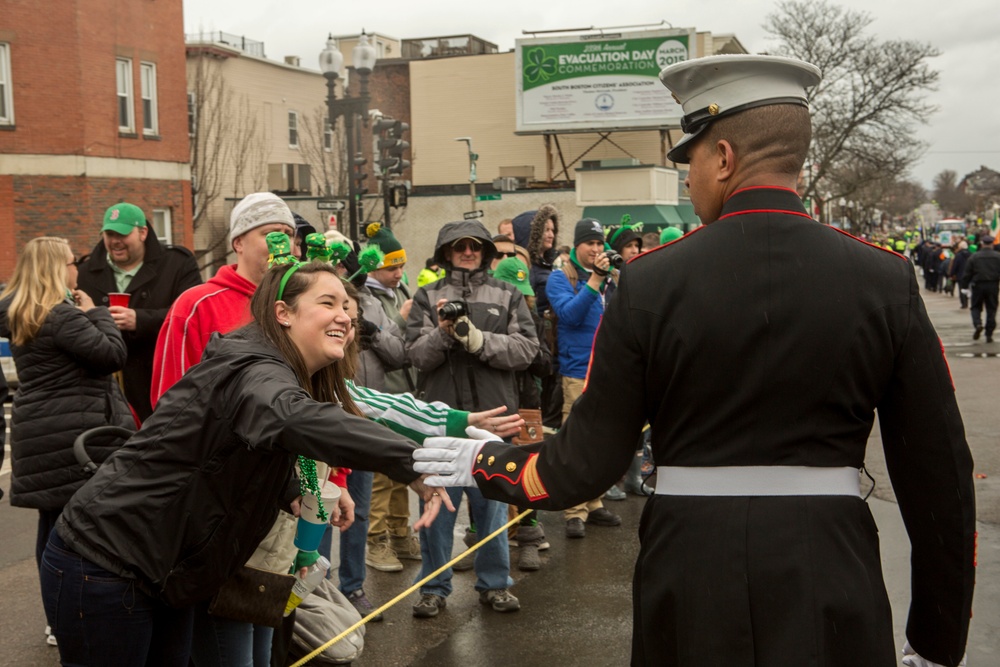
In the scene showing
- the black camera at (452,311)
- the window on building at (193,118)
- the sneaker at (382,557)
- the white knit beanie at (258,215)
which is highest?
the window on building at (193,118)

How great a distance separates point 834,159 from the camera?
48.7 meters

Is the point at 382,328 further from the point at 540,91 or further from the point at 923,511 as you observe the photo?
the point at 540,91

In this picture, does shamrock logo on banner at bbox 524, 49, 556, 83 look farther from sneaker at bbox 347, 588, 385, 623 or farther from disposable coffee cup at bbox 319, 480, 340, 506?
disposable coffee cup at bbox 319, 480, 340, 506

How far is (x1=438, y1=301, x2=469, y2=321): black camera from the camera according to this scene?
6215mm

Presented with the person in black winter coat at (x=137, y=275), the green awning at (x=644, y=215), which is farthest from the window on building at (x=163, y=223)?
the person in black winter coat at (x=137, y=275)

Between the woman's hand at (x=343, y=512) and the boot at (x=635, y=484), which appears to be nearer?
the woman's hand at (x=343, y=512)

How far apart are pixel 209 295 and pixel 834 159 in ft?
156

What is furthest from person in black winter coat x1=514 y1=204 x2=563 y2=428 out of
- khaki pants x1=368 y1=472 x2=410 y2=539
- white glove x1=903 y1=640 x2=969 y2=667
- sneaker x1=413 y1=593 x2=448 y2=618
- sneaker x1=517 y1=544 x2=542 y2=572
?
white glove x1=903 y1=640 x2=969 y2=667

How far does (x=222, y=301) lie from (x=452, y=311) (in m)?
1.75

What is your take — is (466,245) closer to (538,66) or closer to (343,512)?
(343,512)

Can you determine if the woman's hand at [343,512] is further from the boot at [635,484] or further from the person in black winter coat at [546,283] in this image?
the boot at [635,484]

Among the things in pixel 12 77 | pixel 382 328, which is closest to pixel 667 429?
pixel 382 328

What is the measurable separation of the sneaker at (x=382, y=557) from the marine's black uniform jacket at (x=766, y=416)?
4.63m

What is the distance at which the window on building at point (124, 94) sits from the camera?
94.8ft
